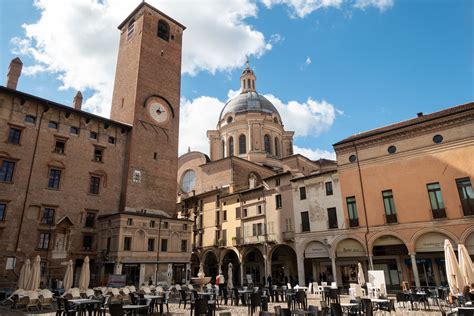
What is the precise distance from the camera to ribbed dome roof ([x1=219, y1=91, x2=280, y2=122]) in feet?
157

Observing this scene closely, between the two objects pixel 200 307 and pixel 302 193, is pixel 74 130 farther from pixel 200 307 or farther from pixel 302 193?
pixel 200 307

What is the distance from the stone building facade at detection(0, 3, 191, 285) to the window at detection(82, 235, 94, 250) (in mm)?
72

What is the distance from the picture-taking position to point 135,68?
98.8 feet

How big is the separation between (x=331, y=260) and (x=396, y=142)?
9.61m

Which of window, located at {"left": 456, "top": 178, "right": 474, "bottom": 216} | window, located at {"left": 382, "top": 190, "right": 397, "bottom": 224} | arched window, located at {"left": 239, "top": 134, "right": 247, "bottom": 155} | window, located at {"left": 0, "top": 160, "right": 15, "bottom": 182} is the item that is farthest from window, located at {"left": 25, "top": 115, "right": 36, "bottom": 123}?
window, located at {"left": 456, "top": 178, "right": 474, "bottom": 216}

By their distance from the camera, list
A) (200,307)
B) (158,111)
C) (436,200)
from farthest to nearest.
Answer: (158,111) < (436,200) < (200,307)

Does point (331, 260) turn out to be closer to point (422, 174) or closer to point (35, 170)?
point (422, 174)

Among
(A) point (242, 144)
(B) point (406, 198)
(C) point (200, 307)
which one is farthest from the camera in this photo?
(A) point (242, 144)

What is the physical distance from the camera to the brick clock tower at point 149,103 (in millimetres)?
27422

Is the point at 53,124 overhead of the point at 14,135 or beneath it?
overhead

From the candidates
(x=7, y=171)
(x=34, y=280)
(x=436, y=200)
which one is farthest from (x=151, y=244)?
(x=436, y=200)

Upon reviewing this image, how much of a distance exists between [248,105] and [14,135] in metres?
31.9

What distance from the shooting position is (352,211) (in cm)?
2306

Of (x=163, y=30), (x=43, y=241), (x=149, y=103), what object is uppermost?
(x=163, y=30)
